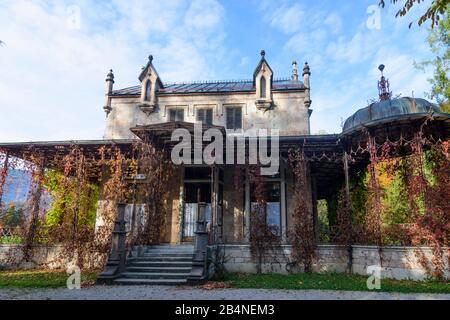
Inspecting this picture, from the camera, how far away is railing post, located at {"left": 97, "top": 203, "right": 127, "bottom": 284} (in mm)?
8531

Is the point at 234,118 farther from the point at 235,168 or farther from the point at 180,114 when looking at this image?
the point at 235,168

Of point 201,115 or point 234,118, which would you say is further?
point 201,115

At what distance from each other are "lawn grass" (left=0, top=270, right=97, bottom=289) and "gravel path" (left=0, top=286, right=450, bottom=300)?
0.59m

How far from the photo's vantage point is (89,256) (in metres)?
10.6

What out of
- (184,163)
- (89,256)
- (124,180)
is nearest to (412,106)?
(184,163)

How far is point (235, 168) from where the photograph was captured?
12078 millimetres

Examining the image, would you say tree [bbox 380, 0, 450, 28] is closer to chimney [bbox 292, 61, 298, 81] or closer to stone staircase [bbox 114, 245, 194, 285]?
stone staircase [bbox 114, 245, 194, 285]

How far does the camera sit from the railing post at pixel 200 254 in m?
8.52

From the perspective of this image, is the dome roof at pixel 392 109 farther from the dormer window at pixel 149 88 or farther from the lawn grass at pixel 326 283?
the dormer window at pixel 149 88

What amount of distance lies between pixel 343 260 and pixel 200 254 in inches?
186

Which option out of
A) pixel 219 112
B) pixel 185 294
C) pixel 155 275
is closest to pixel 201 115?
pixel 219 112

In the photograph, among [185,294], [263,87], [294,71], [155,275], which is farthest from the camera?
[294,71]

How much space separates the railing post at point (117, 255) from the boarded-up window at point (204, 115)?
7446 millimetres
